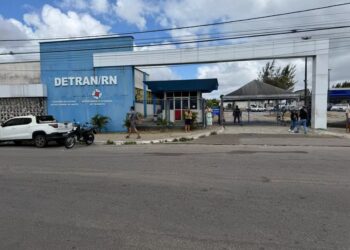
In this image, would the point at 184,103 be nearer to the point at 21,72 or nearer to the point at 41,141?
the point at 21,72

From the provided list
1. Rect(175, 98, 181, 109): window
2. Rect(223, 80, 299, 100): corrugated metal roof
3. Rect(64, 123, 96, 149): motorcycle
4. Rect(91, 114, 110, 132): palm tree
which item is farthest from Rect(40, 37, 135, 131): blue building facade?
Rect(223, 80, 299, 100): corrugated metal roof

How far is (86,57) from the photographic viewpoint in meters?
23.5

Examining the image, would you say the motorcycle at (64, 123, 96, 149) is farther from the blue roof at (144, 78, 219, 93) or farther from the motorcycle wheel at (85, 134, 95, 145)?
the blue roof at (144, 78, 219, 93)

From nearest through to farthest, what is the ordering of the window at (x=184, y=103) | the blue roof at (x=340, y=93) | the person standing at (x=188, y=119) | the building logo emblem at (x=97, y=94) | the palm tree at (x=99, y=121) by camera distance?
the person standing at (x=188, y=119)
the palm tree at (x=99, y=121)
the building logo emblem at (x=97, y=94)
the blue roof at (x=340, y=93)
the window at (x=184, y=103)

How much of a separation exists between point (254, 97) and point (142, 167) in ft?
63.1

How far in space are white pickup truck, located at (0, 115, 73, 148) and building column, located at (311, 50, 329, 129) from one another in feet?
50.1

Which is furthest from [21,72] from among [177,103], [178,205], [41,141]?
[178,205]

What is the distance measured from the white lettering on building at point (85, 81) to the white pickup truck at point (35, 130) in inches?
274

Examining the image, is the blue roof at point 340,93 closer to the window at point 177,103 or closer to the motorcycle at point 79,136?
the window at point 177,103

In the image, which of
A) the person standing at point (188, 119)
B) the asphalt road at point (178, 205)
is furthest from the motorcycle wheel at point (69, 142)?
the person standing at point (188, 119)

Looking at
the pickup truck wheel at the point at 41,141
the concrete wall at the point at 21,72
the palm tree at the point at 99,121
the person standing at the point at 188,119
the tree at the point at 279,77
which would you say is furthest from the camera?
the tree at the point at 279,77

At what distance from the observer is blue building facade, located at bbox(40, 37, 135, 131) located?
23391mm

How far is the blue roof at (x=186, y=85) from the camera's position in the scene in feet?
81.7

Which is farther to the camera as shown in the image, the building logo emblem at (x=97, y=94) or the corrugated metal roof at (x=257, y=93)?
the corrugated metal roof at (x=257, y=93)
